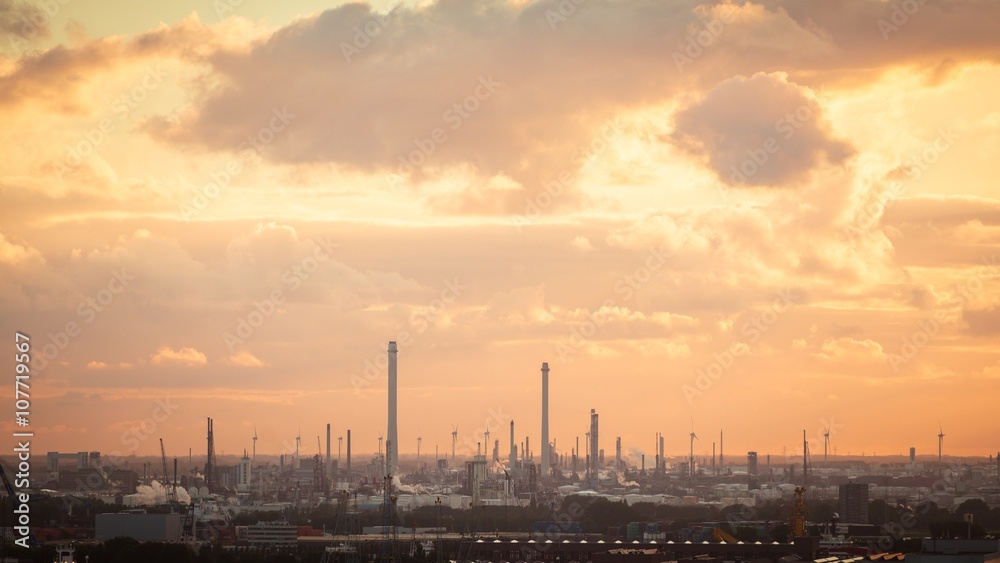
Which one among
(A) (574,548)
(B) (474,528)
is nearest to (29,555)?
(A) (574,548)

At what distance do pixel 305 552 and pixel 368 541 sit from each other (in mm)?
17450

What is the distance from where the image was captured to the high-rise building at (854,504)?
18062 cm

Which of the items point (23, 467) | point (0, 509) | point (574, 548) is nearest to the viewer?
point (23, 467)

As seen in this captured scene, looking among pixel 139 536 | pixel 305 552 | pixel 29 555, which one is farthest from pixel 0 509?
pixel 29 555

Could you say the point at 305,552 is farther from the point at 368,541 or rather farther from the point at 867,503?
the point at 867,503

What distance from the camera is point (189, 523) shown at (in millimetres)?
164625

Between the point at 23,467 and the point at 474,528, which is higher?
the point at 23,467

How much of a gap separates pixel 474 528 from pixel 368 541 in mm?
28884

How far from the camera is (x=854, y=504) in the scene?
182875 millimetres

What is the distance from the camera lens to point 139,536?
141250 millimetres

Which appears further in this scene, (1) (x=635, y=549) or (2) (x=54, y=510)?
(2) (x=54, y=510)

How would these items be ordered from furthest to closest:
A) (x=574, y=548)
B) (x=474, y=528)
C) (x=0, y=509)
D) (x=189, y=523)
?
(x=474, y=528) < (x=189, y=523) < (x=0, y=509) < (x=574, y=548)

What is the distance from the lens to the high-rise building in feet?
593

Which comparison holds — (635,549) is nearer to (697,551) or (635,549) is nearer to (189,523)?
(697,551)
